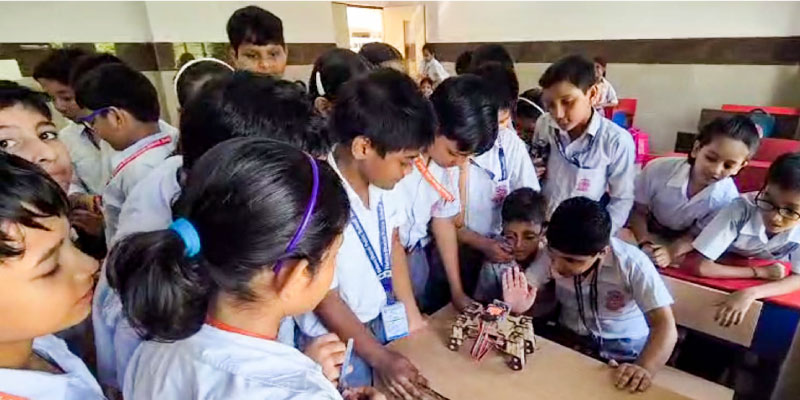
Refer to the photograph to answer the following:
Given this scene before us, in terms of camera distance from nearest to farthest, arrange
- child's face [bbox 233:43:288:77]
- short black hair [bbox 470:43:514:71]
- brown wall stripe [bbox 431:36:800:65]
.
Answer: child's face [bbox 233:43:288:77] < short black hair [bbox 470:43:514:71] < brown wall stripe [bbox 431:36:800:65]

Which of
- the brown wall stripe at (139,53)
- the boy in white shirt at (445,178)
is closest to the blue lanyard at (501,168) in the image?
the boy in white shirt at (445,178)

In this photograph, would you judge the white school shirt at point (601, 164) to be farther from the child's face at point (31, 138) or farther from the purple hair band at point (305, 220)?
the child's face at point (31, 138)

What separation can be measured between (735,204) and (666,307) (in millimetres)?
633

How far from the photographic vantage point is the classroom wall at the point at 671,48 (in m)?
3.96

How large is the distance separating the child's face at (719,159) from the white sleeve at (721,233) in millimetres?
145

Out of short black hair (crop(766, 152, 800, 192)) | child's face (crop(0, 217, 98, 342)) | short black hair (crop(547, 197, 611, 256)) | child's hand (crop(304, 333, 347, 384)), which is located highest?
child's face (crop(0, 217, 98, 342))

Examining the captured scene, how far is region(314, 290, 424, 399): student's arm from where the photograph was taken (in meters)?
1.04

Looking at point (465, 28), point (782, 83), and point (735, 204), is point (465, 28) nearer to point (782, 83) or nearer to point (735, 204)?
point (782, 83)

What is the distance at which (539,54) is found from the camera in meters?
5.38

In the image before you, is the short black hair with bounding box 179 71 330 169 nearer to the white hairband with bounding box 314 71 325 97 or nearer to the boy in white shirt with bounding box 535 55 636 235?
the white hairband with bounding box 314 71 325 97

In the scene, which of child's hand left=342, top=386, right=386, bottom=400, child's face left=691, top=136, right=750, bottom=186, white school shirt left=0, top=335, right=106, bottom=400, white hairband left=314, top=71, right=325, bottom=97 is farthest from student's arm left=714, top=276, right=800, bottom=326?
white school shirt left=0, top=335, right=106, bottom=400

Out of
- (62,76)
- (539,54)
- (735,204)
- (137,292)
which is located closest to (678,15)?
(539,54)

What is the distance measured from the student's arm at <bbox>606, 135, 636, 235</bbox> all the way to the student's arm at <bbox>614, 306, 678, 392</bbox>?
678 mm

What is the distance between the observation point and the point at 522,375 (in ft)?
3.44
